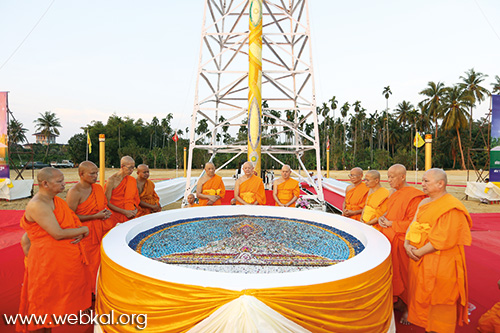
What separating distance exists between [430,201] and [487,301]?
219 cm

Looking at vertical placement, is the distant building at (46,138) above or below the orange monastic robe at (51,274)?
above

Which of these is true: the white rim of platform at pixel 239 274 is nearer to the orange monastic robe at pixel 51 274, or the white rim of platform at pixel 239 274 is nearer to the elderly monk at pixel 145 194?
the orange monastic robe at pixel 51 274

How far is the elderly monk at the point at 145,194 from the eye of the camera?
632 centimetres

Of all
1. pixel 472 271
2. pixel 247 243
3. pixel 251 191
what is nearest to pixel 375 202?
pixel 247 243

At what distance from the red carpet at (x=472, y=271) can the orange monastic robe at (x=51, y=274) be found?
22.4 inches

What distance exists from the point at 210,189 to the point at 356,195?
3.46 metres

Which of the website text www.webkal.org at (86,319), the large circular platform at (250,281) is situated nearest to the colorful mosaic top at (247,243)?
the large circular platform at (250,281)

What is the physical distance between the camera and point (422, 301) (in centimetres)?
328

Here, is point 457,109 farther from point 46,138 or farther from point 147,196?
point 46,138

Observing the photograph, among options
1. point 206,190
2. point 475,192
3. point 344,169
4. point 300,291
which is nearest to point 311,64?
point 206,190

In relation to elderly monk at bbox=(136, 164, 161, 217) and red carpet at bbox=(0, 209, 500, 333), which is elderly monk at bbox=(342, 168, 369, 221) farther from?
elderly monk at bbox=(136, 164, 161, 217)

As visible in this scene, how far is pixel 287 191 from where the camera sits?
7.06 meters

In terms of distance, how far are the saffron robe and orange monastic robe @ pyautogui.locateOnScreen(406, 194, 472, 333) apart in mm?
4444

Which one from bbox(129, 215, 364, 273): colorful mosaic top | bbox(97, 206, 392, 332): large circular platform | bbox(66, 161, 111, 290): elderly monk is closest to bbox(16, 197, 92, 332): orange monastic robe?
bbox(97, 206, 392, 332): large circular platform
